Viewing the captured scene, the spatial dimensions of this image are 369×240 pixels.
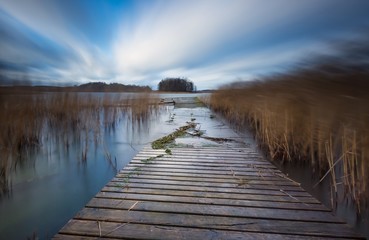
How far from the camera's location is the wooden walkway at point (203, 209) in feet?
5.94

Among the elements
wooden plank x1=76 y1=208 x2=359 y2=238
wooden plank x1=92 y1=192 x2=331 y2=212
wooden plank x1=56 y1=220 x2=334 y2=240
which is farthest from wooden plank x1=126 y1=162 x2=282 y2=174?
wooden plank x1=56 y1=220 x2=334 y2=240

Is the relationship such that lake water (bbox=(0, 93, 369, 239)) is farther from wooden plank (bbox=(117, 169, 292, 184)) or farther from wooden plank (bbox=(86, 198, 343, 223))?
wooden plank (bbox=(86, 198, 343, 223))

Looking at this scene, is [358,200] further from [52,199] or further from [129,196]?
[52,199]

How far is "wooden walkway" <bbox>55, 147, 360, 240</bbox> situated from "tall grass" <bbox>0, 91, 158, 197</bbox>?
71.2 inches

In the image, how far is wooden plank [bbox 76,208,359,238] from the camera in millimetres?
1840

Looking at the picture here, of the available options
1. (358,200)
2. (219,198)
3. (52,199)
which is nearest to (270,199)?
(219,198)

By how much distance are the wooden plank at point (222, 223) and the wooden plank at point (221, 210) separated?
2.5 inches

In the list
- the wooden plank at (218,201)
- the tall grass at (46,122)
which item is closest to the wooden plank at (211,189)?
the wooden plank at (218,201)

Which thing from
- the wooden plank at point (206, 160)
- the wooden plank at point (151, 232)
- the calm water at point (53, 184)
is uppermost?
the wooden plank at point (206, 160)

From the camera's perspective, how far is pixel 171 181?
9.66ft

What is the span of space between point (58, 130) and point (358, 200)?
26.3 feet

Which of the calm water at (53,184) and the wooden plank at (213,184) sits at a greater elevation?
the wooden plank at (213,184)

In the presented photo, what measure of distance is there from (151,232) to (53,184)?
3.38m

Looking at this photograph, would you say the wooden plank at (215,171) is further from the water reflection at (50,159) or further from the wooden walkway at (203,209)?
the water reflection at (50,159)
